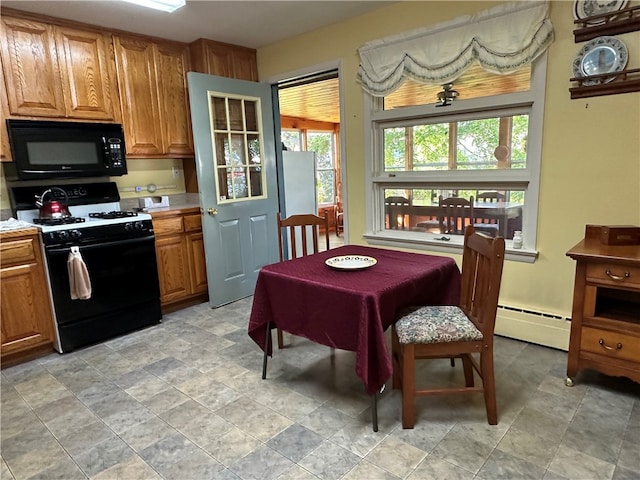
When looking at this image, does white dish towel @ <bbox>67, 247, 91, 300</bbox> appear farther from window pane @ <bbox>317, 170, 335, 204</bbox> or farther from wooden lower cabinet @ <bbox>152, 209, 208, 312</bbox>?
window pane @ <bbox>317, 170, 335, 204</bbox>

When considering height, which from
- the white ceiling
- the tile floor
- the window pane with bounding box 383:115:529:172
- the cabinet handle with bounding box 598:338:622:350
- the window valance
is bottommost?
the tile floor

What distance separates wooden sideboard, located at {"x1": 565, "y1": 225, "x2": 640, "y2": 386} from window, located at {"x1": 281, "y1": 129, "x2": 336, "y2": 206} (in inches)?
232

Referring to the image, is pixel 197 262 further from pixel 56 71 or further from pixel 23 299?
pixel 56 71

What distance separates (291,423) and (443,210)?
6.54ft

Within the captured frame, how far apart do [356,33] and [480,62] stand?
3.59 feet

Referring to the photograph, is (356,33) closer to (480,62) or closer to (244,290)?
(480,62)

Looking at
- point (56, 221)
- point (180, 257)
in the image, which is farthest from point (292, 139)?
point (56, 221)

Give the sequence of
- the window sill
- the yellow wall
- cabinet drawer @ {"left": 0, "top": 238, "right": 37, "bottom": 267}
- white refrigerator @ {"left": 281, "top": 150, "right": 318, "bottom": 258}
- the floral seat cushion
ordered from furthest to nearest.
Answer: white refrigerator @ {"left": 281, "top": 150, "right": 318, "bottom": 258} < the window sill < cabinet drawer @ {"left": 0, "top": 238, "right": 37, "bottom": 267} < the yellow wall < the floral seat cushion

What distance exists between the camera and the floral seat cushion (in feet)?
5.72

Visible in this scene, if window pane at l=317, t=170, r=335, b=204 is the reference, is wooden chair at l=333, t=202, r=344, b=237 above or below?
below

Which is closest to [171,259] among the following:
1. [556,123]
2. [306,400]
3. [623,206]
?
[306,400]

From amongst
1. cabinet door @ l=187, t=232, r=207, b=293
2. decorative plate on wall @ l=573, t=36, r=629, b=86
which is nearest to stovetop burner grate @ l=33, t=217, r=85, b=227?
cabinet door @ l=187, t=232, r=207, b=293

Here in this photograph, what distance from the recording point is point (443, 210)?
3.11m

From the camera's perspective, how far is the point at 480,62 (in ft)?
8.39
